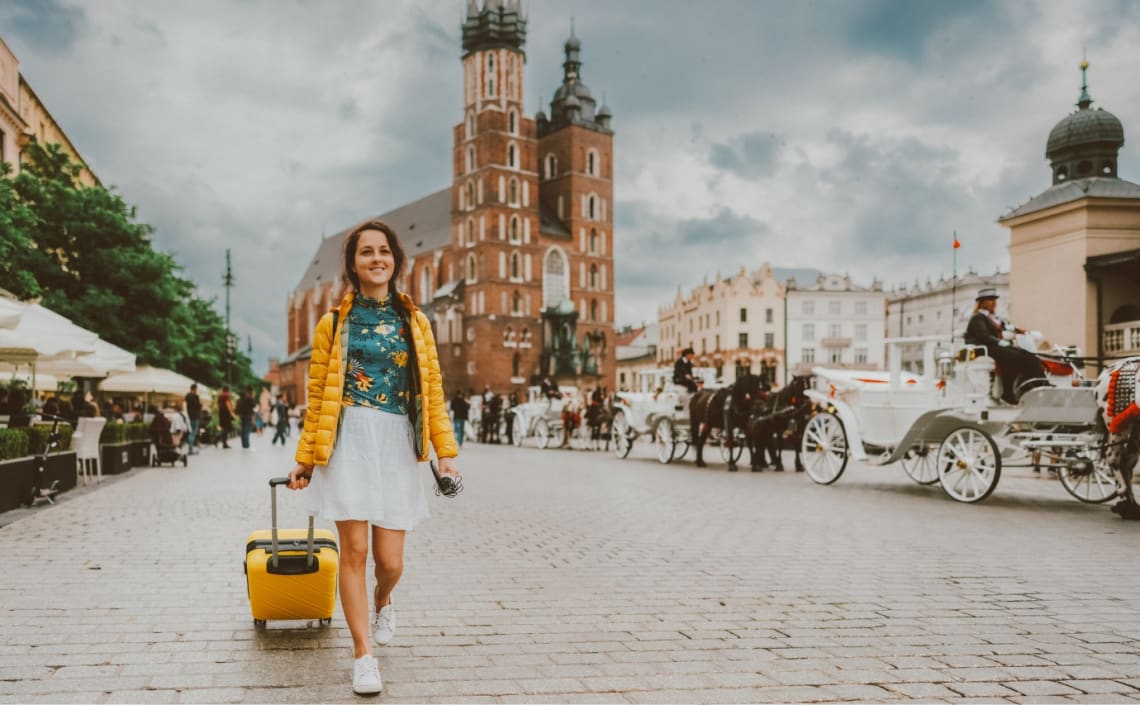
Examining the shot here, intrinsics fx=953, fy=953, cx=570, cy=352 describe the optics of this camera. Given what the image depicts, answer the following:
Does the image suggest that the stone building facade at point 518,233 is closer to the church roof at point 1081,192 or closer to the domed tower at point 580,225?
the domed tower at point 580,225

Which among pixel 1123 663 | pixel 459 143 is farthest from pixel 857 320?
pixel 1123 663

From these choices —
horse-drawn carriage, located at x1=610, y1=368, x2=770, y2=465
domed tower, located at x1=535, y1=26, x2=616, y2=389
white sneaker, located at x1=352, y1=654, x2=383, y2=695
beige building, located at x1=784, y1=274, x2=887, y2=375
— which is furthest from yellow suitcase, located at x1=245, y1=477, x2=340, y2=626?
beige building, located at x1=784, y1=274, x2=887, y2=375

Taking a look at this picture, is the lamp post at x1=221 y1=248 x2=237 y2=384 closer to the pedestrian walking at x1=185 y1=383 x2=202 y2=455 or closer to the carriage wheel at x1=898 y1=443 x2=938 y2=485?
the pedestrian walking at x1=185 y1=383 x2=202 y2=455

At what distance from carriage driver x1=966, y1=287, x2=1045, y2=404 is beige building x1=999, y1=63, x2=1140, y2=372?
10635 mm

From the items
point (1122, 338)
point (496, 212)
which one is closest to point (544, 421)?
point (1122, 338)

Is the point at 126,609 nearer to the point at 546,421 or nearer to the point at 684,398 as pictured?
the point at 684,398

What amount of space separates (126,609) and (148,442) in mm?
14921

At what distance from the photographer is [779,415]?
611 inches

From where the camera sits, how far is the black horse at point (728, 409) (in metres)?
16.4

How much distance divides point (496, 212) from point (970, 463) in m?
70.5

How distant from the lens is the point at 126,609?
5.04 meters

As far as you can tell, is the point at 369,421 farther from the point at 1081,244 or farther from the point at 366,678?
the point at 1081,244

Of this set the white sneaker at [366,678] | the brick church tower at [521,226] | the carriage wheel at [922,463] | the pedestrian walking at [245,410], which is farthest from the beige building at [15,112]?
the brick church tower at [521,226]

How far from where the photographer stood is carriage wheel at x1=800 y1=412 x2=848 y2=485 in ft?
43.1
